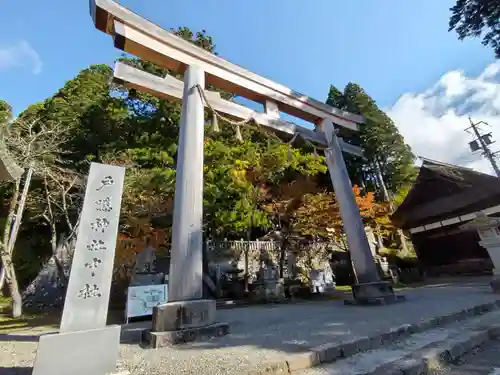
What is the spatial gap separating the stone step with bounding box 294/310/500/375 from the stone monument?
196cm

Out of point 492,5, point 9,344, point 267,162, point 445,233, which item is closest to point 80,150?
point 267,162

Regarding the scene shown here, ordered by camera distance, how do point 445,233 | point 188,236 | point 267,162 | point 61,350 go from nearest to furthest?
point 61,350 → point 188,236 → point 267,162 → point 445,233

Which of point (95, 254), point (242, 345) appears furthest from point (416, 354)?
point (95, 254)

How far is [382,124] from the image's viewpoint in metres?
24.2

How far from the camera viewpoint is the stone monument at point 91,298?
2611 mm

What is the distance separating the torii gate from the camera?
4.70 m

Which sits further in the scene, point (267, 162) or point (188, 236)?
point (267, 162)

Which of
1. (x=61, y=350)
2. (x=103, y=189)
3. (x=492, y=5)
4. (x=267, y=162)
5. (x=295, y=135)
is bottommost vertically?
(x=61, y=350)

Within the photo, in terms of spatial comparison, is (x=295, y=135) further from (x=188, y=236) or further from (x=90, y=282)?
(x=90, y=282)

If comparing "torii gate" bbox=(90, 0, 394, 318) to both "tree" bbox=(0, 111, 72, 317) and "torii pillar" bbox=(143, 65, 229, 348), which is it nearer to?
"torii pillar" bbox=(143, 65, 229, 348)

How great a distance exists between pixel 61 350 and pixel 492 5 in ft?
36.7

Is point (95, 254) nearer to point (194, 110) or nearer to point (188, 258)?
point (188, 258)

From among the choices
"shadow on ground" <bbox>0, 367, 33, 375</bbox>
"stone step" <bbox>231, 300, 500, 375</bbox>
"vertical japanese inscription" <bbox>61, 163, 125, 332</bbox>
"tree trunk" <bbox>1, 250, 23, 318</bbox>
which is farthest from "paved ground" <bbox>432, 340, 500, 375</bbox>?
"tree trunk" <bbox>1, 250, 23, 318</bbox>

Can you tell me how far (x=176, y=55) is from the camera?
582 cm
